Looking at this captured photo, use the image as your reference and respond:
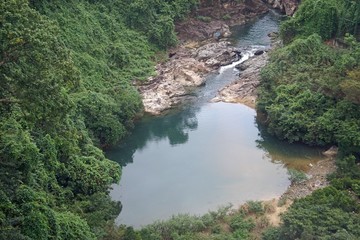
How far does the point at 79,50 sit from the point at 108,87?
12.7ft

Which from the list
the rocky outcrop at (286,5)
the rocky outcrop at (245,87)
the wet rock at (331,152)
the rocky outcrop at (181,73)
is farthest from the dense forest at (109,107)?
the rocky outcrop at (286,5)

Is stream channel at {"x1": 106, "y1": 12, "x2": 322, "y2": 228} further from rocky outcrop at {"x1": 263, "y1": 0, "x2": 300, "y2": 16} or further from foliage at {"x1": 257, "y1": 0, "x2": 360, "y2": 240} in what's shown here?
rocky outcrop at {"x1": 263, "y1": 0, "x2": 300, "y2": 16}

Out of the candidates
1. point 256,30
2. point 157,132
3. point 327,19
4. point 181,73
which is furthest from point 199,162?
point 256,30

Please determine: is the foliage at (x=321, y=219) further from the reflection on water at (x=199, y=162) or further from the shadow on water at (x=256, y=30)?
the shadow on water at (x=256, y=30)

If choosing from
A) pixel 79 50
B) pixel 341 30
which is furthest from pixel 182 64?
pixel 341 30

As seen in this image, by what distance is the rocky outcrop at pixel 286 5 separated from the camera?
2186 inches

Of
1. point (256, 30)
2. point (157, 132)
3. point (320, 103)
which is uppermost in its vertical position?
point (157, 132)

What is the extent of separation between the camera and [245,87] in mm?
41219

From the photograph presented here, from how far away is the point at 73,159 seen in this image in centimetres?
2606

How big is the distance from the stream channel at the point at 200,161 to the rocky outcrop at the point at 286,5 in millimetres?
19131

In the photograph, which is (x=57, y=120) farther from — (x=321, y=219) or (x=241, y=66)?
(x=241, y=66)

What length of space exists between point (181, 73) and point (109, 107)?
1058 cm

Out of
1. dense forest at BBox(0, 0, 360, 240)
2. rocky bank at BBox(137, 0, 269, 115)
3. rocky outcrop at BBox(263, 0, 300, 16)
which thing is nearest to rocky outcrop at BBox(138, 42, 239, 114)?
rocky bank at BBox(137, 0, 269, 115)

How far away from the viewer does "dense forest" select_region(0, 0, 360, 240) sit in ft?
61.3
